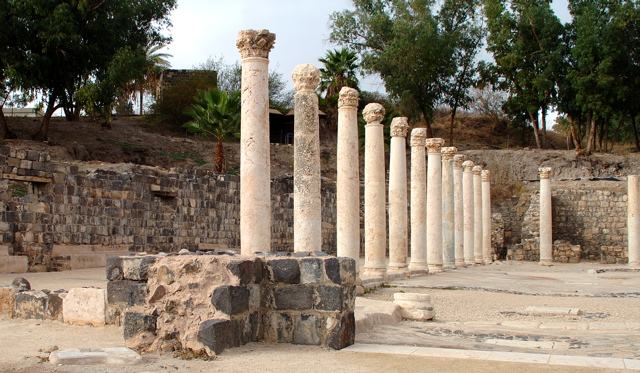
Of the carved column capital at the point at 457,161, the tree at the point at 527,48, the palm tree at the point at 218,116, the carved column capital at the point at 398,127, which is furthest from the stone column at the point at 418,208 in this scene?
the tree at the point at 527,48

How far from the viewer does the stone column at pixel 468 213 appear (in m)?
28.3

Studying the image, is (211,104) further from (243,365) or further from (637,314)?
(243,365)

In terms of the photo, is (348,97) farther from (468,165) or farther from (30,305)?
(468,165)

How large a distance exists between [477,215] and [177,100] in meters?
27.1

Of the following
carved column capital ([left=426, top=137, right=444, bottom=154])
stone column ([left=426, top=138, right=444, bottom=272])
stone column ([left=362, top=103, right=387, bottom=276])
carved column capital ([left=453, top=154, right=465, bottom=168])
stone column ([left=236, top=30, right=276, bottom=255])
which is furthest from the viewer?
carved column capital ([left=453, top=154, right=465, bottom=168])

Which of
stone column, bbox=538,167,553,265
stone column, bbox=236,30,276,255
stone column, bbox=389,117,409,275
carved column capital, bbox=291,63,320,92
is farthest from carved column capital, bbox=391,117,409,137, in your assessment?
stone column, bbox=538,167,553,265

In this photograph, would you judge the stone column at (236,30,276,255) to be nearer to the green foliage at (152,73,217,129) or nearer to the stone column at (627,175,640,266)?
the stone column at (627,175,640,266)

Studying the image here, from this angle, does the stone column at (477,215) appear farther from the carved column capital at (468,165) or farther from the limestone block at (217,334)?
the limestone block at (217,334)

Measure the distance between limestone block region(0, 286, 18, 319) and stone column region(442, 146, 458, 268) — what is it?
18.2 metres

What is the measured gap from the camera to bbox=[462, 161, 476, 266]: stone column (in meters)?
28.3

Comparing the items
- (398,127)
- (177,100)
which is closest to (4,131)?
(177,100)

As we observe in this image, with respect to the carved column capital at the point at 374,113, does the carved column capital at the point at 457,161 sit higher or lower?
lower

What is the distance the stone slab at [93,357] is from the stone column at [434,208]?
17058 millimetres

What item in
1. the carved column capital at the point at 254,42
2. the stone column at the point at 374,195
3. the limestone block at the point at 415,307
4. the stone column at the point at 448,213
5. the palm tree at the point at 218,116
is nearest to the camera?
the limestone block at the point at 415,307
